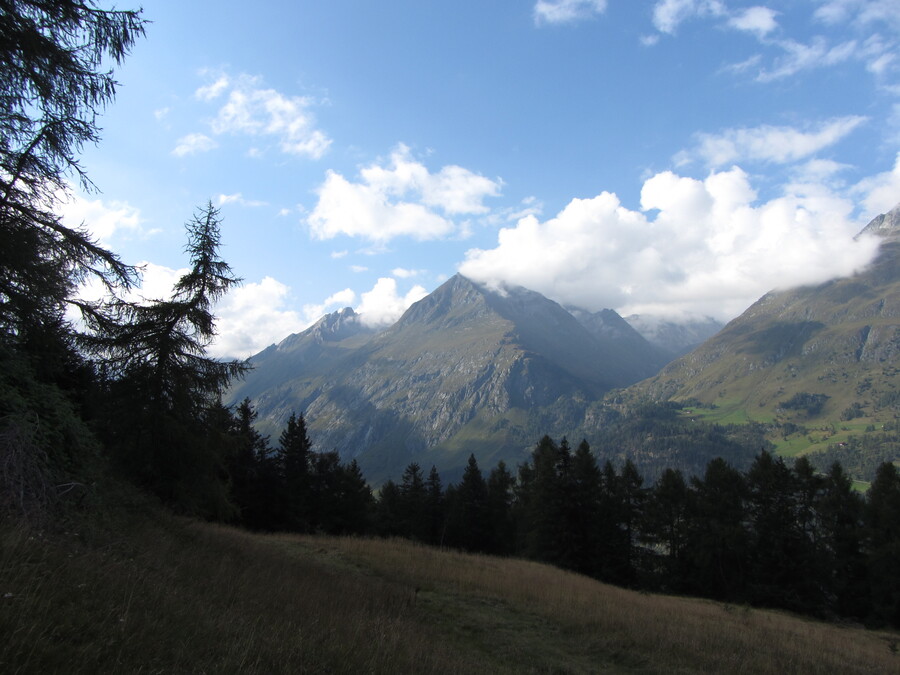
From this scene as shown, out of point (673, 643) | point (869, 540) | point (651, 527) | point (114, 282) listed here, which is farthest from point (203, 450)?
point (869, 540)

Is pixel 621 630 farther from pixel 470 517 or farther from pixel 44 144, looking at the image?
pixel 470 517

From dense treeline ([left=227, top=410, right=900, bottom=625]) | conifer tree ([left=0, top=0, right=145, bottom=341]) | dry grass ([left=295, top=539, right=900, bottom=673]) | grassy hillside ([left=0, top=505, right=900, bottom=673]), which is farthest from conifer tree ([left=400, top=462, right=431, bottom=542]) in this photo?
conifer tree ([left=0, top=0, right=145, bottom=341])

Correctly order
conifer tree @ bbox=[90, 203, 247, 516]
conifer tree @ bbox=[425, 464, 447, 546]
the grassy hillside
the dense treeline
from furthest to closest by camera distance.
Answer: conifer tree @ bbox=[425, 464, 447, 546]
the dense treeline
conifer tree @ bbox=[90, 203, 247, 516]
the grassy hillside

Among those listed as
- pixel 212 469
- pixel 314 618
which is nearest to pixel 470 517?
pixel 212 469

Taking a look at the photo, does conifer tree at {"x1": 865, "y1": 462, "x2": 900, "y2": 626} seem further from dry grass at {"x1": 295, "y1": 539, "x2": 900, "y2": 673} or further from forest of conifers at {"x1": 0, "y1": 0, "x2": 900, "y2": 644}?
dry grass at {"x1": 295, "y1": 539, "x2": 900, "y2": 673}

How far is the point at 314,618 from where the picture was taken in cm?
754

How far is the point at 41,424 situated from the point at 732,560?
2086 inches

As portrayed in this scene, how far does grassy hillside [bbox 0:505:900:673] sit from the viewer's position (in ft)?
14.7

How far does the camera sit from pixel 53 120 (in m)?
9.25

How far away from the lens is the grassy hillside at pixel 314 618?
4.47m

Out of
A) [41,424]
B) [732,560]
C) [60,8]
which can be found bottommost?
[732,560]

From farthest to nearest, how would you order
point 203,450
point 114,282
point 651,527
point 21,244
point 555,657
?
point 651,527 < point 203,450 < point 114,282 < point 555,657 < point 21,244

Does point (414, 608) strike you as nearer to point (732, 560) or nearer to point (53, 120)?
point (53, 120)

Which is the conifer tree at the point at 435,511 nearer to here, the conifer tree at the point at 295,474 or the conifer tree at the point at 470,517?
the conifer tree at the point at 470,517
